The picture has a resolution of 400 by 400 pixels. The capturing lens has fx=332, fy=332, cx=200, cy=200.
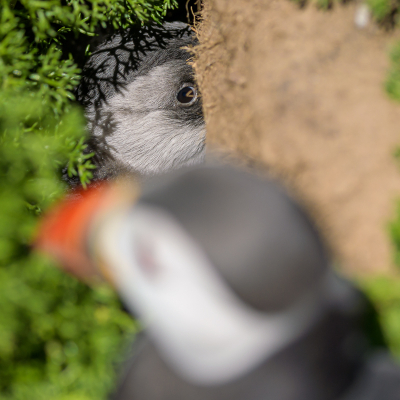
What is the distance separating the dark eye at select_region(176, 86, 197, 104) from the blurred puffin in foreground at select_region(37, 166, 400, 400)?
74 centimetres

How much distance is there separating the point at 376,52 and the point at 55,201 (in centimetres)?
84

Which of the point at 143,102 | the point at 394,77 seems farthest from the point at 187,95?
the point at 394,77

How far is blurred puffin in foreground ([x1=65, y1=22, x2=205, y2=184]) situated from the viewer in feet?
3.28

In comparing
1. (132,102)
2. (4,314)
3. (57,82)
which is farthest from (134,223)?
(132,102)

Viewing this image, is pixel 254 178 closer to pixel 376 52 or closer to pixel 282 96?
pixel 282 96

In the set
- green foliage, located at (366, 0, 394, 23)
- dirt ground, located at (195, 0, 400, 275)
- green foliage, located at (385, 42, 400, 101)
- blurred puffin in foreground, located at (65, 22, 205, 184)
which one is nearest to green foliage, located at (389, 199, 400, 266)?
dirt ground, located at (195, 0, 400, 275)

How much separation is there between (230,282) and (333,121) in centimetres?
65

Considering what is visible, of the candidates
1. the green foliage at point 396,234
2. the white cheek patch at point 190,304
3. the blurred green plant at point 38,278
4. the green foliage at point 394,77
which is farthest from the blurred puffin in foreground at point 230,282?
the green foliage at point 394,77

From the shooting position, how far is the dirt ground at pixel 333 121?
808mm

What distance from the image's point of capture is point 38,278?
65cm

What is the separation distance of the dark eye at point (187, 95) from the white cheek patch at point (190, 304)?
79 cm

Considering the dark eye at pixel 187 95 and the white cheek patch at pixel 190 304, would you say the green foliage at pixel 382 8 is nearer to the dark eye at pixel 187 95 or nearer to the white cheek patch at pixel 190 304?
the dark eye at pixel 187 95

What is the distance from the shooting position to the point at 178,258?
0.99 feet

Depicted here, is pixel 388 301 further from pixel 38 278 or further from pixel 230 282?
pixel 38 278
